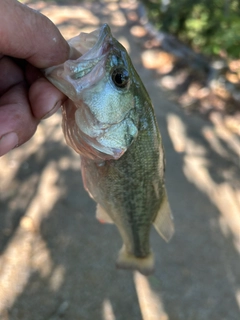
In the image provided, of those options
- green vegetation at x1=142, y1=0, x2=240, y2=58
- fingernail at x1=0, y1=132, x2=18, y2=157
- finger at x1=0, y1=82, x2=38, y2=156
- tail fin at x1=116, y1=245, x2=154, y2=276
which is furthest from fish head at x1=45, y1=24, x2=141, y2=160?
green vegetation at x1=142, y1=0, x2=240, y2=58

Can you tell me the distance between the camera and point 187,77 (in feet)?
21.4

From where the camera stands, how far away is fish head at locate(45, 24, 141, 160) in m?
1.50

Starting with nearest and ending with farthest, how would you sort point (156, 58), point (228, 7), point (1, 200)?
point (1, 200) → point (228, 7) → point (156, 58)

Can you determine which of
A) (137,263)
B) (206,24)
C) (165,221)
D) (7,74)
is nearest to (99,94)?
(7,74)

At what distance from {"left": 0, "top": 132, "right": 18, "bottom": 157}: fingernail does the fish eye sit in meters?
0.50

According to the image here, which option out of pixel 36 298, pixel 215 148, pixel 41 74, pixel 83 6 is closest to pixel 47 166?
pixel 36 298

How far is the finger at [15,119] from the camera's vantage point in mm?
1442

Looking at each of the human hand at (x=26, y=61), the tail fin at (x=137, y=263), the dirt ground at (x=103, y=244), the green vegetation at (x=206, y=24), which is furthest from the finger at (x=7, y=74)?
the green vegetation at (x=206, y=24)

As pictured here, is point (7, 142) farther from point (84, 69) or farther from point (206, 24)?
point (206, 24)

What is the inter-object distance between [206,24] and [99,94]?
5.61m

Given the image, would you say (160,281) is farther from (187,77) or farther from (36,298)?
(187,77)

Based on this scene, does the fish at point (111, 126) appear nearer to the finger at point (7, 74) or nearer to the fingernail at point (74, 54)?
the fingernail at point (74, 54)

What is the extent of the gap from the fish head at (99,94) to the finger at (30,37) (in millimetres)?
67

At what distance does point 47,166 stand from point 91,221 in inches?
38.7
